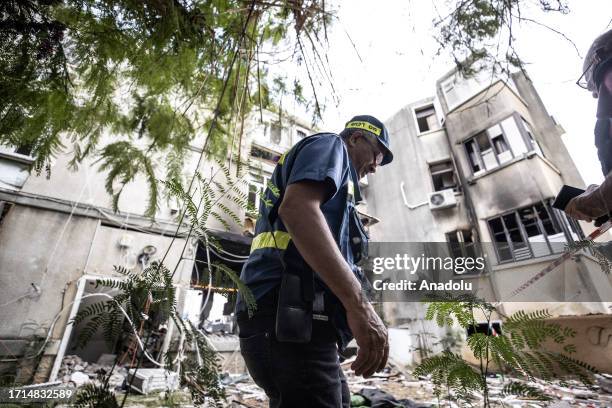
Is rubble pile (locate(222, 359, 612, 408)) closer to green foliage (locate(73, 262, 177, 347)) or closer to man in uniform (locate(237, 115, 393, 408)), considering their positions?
man in uniform (locate(237, 115, 393, 408))

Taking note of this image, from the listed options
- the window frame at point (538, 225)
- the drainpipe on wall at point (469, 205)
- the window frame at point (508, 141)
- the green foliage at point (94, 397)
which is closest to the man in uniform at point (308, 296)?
the green foliage at point (94, 397)

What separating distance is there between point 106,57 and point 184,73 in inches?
21.1

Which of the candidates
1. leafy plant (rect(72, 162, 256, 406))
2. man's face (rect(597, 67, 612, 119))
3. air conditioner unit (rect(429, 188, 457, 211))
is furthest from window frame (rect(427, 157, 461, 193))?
leafy plant (rect(72, 162, 256, 406))

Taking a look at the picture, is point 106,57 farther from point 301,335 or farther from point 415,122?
point 415,122

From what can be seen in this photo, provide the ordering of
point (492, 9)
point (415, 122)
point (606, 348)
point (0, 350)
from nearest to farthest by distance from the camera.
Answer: point (492, 9), point (0, 350), point (606, 348), point (415, 122)

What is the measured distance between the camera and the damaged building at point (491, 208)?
7.99 m

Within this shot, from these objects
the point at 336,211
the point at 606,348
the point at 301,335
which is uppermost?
the point at 336,211

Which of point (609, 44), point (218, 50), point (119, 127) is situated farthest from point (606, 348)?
point (119, 127)

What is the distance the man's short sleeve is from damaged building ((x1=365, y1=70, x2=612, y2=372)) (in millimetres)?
8357

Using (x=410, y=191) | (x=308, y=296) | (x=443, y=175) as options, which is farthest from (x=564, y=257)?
(x=443, y=175)

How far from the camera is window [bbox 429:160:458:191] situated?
12992mm

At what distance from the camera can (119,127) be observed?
266cm

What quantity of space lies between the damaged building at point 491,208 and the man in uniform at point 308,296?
26.8 ft

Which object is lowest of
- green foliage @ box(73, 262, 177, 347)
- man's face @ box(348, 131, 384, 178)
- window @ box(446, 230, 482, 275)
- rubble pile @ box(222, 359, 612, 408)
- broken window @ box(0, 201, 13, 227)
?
rubble pile @ box(222, 359, 612, 408)
